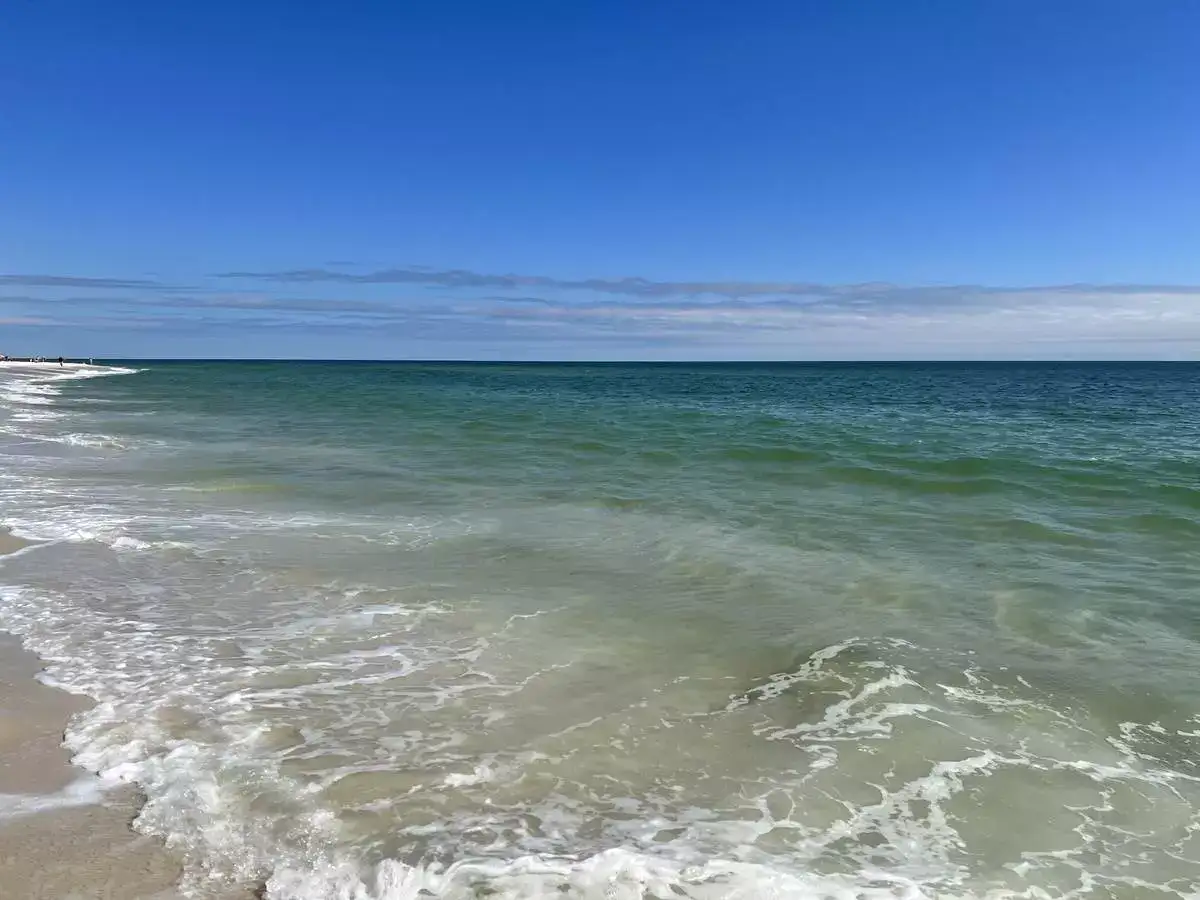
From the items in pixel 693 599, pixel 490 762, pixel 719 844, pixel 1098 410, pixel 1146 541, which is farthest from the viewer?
pixel 1098 410

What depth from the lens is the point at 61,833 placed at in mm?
3934

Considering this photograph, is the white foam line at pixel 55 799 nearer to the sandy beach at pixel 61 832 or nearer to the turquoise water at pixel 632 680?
the sandy beach at pixel 61 832

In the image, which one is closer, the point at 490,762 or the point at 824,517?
the point at 490,762

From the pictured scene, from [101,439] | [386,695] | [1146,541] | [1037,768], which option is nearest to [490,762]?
[386,695]

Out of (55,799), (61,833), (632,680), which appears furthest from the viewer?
(632,680)

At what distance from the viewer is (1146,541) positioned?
1096cm

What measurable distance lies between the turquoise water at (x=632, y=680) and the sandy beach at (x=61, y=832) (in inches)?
6.0

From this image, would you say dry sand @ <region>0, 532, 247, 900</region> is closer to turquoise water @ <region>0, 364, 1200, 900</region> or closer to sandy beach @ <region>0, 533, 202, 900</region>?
sandy beach @ <region>0, 533, 202, 900</region>

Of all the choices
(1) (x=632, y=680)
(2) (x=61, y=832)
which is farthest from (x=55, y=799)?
(1) (x=632, y=680)

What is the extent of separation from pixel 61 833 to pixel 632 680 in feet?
12.0

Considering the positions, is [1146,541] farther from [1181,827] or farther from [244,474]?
[244,474]

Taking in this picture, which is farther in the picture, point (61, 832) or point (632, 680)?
point (632, 680)

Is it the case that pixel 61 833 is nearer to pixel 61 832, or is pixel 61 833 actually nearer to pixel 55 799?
pixel 61 832

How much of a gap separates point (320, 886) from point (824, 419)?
95.2 feet
